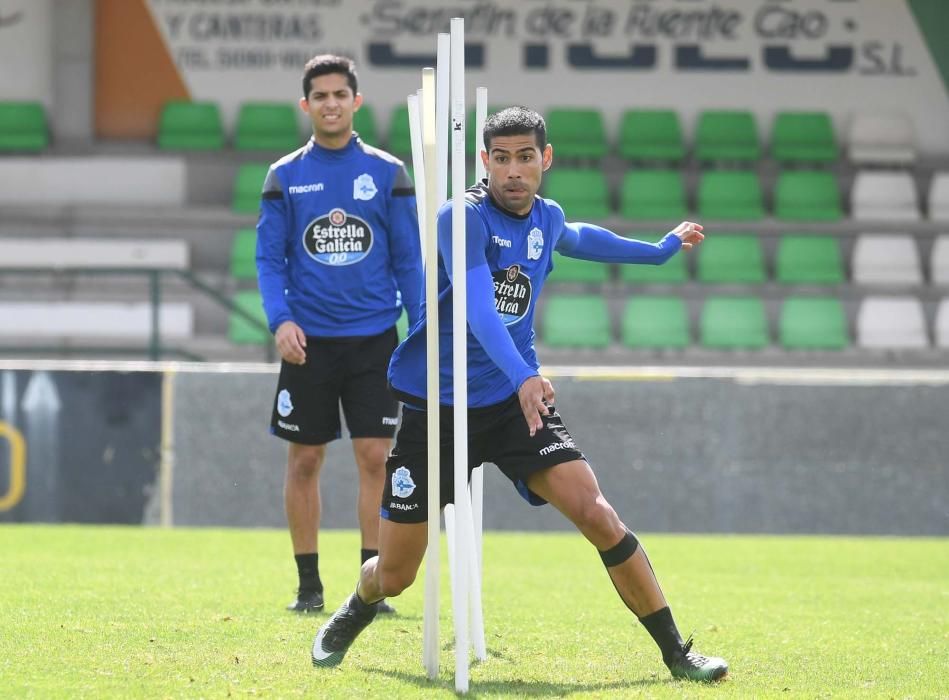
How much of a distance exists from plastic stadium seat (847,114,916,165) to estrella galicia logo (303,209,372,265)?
1247 cm

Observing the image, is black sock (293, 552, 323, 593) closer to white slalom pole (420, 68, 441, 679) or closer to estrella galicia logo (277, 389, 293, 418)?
estrella galicia logo (277, 389, 293, 418)

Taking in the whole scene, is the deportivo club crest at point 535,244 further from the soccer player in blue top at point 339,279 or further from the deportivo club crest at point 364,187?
the deportivo club crest at point 364,187

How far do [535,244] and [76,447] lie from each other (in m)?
6.68

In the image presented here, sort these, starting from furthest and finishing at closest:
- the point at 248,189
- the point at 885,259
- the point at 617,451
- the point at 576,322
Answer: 1. the point at 248,189
2. the point at 885,259
3. the point at 576,322
4. the point at 617,451

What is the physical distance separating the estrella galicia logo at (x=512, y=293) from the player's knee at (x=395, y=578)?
85cm

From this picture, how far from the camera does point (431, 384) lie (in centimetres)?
472

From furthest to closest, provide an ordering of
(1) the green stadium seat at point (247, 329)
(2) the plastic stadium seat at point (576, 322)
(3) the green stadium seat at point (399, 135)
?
1. (3) the green stadium seat at point (399, 135)
2. (2) the plastic stadium seat at point (576, 322)
3. (1) the green stadium seat at point (247, 329)

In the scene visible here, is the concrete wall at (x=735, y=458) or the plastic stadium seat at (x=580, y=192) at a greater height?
the plastic stadium seat at (x=580, y=192)

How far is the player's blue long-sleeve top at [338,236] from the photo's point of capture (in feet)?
21.8

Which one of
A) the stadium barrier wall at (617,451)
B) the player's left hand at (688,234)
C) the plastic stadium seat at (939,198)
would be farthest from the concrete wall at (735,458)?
the plastic stadium seat at (939,198)

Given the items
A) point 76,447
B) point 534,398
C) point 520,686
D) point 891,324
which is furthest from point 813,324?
point 534,398

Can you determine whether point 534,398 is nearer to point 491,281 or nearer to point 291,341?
point 491,281

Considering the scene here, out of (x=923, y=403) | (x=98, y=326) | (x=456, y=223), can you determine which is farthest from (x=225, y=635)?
(x=98, y=326)

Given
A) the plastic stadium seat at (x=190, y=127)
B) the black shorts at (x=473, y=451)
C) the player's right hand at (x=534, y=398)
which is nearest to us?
the player's right hand at (x=534, y=398)
